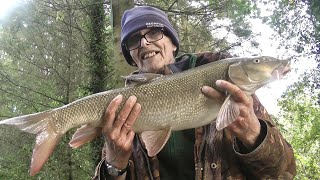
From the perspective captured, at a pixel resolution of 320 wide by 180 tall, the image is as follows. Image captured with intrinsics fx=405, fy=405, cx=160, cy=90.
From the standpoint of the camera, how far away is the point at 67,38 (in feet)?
46.0

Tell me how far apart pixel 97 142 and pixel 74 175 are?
333 centimetres

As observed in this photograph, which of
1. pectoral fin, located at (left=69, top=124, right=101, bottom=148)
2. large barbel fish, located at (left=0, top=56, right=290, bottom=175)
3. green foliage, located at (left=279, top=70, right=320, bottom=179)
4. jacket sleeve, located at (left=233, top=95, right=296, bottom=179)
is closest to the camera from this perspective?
jacket sleeve, located at (left=233, top=95, right=296, bottom=179)

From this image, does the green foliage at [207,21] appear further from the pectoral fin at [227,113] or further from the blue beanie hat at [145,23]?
the pectoral fin at [227,113]

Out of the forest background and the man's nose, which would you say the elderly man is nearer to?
the man's nose

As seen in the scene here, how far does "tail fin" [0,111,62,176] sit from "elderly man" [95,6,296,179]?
431 mm

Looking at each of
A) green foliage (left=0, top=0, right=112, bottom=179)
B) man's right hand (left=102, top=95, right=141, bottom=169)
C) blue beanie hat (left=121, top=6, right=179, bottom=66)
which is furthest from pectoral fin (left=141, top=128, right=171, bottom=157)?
green foliage (left=0, top=0, right=112, bottom=179)

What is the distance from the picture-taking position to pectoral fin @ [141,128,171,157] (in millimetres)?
3117

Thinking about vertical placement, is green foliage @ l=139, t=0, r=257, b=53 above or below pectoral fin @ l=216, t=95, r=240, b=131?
below

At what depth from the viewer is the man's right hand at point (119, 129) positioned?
10.5 feet

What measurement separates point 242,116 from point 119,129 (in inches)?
39.7

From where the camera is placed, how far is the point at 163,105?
3.22 meters

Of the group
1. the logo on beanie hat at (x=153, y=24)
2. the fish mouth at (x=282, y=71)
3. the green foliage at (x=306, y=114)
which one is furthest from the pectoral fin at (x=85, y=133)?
the green foliage at (x=306, y=114)

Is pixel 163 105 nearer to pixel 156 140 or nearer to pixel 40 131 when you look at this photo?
pixel 156 140

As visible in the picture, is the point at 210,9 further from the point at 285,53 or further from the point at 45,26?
the point at 285,53
